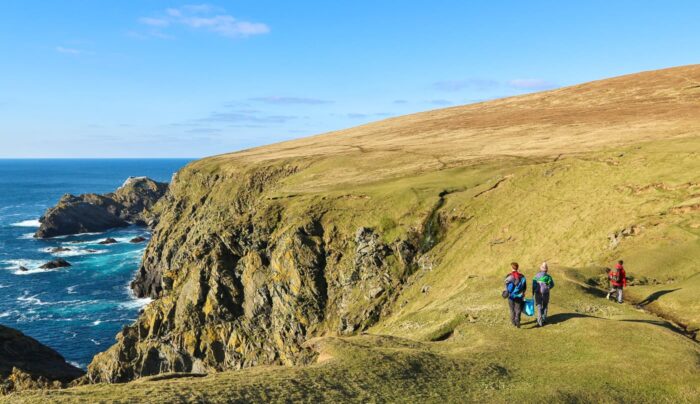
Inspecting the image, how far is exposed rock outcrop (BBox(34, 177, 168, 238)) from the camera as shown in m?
153

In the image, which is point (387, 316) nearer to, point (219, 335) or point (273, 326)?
point (273, 326)

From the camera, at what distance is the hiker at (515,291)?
22344mm

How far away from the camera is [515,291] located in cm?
2241

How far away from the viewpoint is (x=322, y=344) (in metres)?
21.0

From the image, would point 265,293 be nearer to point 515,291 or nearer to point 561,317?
point 561,317

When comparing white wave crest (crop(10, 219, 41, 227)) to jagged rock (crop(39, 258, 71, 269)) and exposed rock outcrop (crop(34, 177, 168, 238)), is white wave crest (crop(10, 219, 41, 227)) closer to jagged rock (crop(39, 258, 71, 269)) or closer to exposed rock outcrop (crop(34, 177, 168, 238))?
exposed rock outcrop (crop(34, 177, 168, 238))

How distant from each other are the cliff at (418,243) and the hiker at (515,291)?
1.59 metres

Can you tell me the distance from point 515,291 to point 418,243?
112ft

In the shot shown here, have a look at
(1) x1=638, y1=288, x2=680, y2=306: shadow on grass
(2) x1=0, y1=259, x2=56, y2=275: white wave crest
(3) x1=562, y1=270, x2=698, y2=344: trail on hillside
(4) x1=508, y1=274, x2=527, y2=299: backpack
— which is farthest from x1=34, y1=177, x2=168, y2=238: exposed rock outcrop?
(1) x1=638, y1=288, x2=680, y2=306: shadow on grass

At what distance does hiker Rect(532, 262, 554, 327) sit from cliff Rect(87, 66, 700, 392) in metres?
1.93

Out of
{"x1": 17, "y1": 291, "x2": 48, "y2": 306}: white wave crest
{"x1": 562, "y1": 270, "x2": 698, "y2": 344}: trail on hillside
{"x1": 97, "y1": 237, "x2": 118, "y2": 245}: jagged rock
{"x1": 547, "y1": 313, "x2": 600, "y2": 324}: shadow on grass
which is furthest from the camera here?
{"x1": 97, "y1": 237, "x2": 118, "y2": 245}: jagged rock

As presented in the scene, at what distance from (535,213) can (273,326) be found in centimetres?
3515

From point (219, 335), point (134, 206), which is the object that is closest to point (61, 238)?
point (134, 206)

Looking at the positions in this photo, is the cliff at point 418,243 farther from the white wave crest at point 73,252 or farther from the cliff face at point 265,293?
the white wave crest at point 73,252
